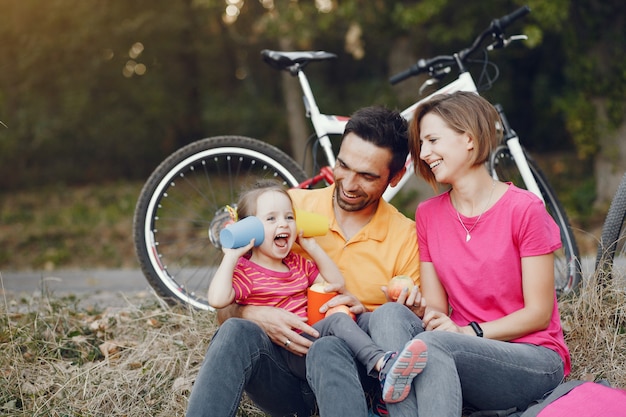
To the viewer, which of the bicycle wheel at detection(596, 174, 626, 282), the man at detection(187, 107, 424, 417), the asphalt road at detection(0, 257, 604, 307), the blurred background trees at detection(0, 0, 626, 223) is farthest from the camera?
the blurred background trees at detection(0, 0, 626, 223)

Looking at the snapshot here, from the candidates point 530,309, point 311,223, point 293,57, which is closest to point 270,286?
point 311,223

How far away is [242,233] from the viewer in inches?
99.7

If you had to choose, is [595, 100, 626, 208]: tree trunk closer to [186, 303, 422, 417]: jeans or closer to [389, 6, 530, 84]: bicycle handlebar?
[389, 6, 530, 84]: bicycle handlebar

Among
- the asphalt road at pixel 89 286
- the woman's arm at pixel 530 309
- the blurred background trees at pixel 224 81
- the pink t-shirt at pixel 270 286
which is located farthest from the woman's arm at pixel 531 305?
the blurred background trees at pixel 224 81

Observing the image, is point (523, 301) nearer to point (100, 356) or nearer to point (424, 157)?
point (424, 157)

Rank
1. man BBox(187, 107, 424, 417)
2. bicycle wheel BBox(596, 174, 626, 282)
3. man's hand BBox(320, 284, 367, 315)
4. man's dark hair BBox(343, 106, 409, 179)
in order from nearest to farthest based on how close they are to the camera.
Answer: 1. man BBox(187, 107, 424, 417)
2. man's hand BBox(320, 284, 367, 315)
3. man's dark hair BBox(343, 106, 409, 179)
4. bicycle wheel BBox(596, 174, 626, 282)

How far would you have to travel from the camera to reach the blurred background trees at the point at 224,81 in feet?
26.9

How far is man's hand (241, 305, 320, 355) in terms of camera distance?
250cm

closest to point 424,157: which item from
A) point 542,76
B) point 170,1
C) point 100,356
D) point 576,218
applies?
point 100,356

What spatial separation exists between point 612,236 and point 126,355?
2270 mm

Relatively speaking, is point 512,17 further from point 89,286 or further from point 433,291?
point 89,286

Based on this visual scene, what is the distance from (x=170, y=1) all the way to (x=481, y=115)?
422 inches

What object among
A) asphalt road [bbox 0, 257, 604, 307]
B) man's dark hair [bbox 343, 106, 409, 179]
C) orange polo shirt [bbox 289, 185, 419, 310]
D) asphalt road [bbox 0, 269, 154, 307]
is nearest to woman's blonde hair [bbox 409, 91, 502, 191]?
man's dark hair [bbox 343, 106, 409, 179]

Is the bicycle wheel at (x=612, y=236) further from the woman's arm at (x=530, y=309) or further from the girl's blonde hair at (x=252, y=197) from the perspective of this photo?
the girl's blonde hair at (x=252, y=197)
